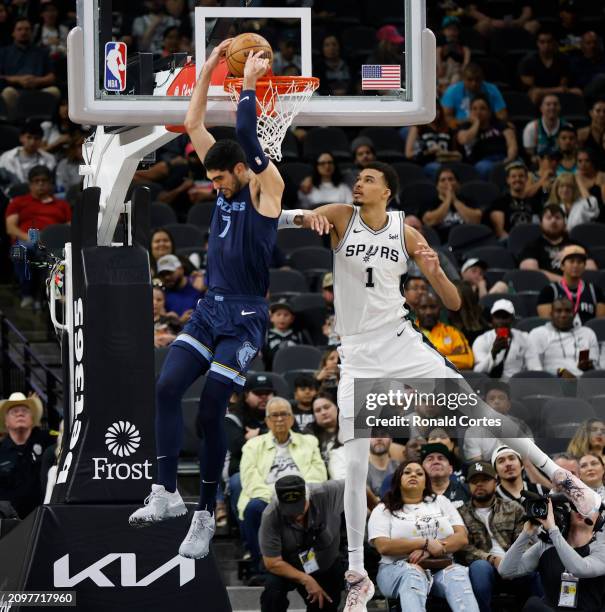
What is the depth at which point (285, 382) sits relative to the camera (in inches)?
489

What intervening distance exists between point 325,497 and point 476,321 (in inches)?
114

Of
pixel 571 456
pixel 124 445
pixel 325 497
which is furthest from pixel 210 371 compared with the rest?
pixel 571 456

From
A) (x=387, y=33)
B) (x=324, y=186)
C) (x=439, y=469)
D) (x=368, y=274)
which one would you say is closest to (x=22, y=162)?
(x=324, y=186)

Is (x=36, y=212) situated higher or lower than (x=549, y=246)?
higher

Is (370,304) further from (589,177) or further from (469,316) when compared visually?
(589,177)

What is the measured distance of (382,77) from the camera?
28.6 ft

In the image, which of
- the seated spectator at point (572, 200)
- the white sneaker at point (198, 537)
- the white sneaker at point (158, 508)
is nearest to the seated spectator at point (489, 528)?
the white sneaker at point (198, 537)

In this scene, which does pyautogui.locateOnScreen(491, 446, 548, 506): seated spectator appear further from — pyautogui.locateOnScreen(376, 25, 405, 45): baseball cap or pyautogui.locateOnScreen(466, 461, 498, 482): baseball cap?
pyautogui.locateOnScreen(376, 25, 405, 45): baseball cap

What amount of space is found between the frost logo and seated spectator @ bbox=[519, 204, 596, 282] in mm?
6381

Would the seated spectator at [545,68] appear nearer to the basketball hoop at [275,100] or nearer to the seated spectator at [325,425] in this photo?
the seated spectator at [325,425]

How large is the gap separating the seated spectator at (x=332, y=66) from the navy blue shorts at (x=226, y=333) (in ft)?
7.02

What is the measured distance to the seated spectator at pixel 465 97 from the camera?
17000 millimetres

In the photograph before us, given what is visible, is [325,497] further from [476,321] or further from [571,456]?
[476,321]

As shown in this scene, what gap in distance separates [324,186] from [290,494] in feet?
17.4
